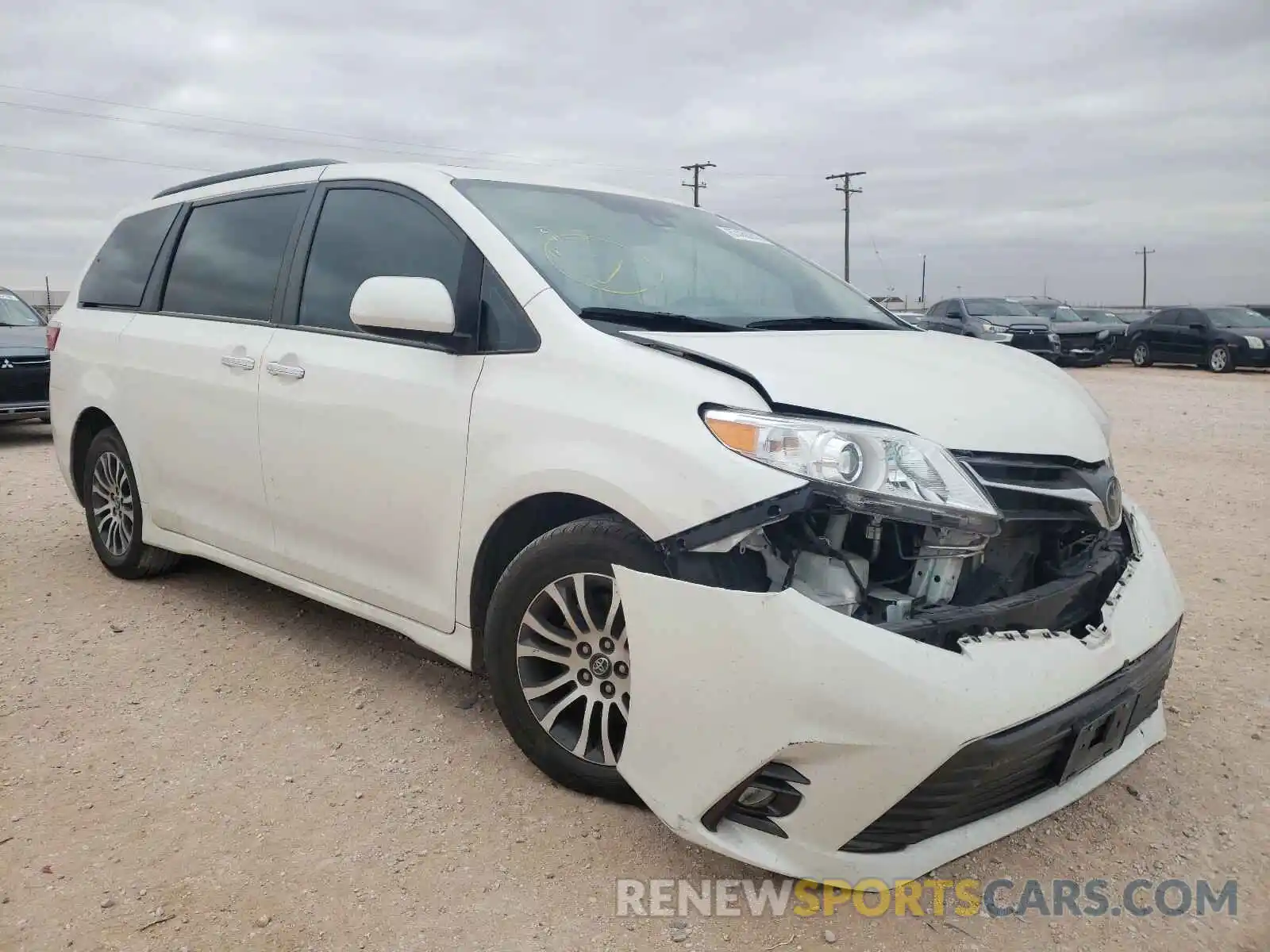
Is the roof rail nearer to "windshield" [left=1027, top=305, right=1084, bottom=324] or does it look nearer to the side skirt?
the side skirt

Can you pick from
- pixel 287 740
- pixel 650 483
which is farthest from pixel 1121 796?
pixel 287 740

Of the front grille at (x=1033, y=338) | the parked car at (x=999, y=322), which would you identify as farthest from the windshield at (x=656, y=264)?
the front grille at (x=1033, y=338)

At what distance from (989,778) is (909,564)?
49 cm

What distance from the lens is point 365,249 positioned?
342 centimetres

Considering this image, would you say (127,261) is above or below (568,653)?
above

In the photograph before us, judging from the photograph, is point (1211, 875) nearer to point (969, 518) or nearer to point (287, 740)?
point (969, 518)

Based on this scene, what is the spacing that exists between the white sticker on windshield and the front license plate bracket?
2.13m

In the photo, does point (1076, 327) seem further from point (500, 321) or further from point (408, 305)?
point (408, 305)

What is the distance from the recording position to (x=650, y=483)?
7.84 ft

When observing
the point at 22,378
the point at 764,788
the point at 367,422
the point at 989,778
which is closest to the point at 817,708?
the point at 764,788

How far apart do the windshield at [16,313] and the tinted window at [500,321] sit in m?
9.70

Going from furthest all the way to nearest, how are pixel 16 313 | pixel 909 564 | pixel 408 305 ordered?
pixel 16 313 → pixel 408 305 → pixel 909 564

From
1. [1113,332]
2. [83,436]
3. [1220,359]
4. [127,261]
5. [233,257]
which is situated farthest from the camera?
[1113,332]

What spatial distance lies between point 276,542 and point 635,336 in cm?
176
